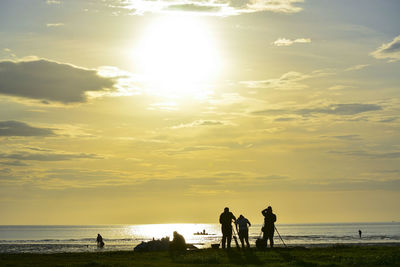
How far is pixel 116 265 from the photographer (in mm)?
25859

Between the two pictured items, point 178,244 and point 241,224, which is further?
point 178,244

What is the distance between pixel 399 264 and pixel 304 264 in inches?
165

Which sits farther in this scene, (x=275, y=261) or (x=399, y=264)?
(x=275, y=261)

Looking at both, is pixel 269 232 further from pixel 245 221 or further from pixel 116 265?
pixel 116 265

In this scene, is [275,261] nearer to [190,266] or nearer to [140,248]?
[190,266]

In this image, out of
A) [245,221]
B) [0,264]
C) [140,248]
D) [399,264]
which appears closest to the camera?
[399,264]

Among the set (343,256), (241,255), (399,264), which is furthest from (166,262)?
(399,264)

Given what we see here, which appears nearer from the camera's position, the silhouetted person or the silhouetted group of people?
the silhouetted group of people

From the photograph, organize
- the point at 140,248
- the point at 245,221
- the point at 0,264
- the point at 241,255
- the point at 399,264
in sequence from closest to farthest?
1. the point at 399,264
2. the point at 0,264
3. the point at 241,255
4. the point at 245,221
5. the point at 140,248

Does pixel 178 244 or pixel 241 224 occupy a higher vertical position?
pixel 241 224

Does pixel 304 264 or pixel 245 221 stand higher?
pixel 245 221

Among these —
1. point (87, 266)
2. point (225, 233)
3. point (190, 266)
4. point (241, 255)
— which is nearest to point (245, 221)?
point (225, 233)

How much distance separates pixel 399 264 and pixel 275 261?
19.8 feet

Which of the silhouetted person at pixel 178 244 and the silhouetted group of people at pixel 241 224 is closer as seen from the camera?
the silhouetted group of people at pixel 241 224
